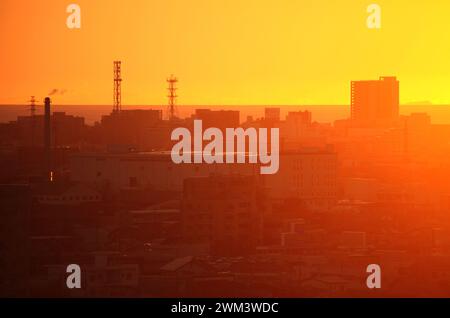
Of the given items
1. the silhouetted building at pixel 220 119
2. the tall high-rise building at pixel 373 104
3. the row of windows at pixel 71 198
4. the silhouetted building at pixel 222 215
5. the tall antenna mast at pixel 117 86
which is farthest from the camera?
the tall high-rise building at pixel 373 104

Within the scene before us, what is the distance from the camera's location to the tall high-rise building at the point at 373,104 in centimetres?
4716

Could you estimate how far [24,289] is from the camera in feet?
61.5

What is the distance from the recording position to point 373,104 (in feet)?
165

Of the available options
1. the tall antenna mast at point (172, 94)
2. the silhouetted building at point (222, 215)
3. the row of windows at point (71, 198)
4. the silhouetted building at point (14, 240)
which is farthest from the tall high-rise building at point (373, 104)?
the silhouetted building at point (14, 240)

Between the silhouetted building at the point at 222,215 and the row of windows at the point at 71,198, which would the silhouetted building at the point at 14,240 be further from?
the row of windows at the point at 71,198

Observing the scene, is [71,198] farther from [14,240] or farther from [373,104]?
[373,104]

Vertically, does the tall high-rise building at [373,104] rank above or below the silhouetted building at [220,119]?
above

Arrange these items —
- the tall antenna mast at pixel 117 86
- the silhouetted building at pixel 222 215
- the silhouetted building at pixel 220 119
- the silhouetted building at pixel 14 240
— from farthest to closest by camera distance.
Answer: the silhouetted building at pixel 220 119, the tall antenna mast at pixel 117 86, the silhouetted building at pixel 222 215, the silhouetted building at pixel 14 240

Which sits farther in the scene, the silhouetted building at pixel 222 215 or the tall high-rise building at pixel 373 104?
the tall high-rise building at pixel 373 104

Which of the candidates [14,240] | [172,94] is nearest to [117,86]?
[172,94]

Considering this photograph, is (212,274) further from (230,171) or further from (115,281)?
(230,171)

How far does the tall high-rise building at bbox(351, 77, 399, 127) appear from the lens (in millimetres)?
47156

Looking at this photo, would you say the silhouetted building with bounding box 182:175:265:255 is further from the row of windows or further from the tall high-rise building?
the tall high-rise building

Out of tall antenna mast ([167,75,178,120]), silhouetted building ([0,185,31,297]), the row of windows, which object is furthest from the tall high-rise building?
silhouetted building ([0,185,31,297])
